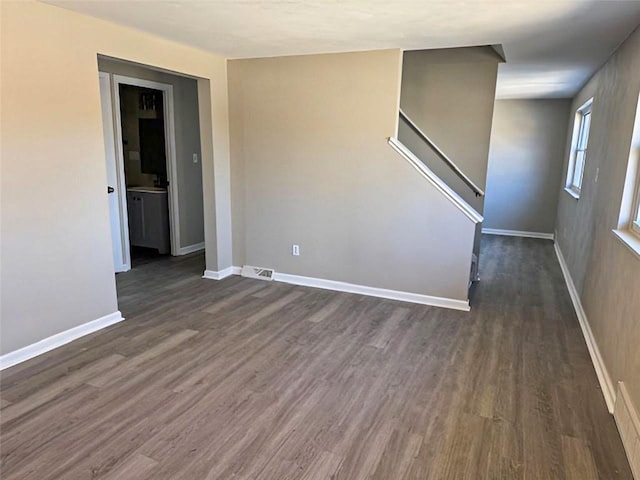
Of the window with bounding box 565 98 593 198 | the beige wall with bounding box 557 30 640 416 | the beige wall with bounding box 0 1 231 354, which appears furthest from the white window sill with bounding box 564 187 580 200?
the beige wall with bounding box 0 1 231 354

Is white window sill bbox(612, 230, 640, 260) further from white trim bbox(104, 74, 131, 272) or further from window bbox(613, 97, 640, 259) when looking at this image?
white trim bbox(104, 74, 131, 272)

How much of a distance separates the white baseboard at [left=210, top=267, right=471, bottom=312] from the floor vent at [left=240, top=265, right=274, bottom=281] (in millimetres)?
58

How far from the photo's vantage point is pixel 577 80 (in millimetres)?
5133

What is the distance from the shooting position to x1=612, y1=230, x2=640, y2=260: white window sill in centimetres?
231

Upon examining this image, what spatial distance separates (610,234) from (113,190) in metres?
4.55

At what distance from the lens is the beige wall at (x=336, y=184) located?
3.89m

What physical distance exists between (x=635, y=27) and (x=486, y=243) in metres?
4.22

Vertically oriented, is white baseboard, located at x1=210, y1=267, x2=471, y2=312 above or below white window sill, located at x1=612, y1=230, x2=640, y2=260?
below

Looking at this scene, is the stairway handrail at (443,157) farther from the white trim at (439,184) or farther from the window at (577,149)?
the window at (577,149)

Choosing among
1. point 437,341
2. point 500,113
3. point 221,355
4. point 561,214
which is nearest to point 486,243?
point 561,214

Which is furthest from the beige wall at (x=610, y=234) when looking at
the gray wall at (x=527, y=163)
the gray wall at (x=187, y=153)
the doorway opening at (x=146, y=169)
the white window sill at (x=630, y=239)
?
the doorway opening at (x=146, y=169)

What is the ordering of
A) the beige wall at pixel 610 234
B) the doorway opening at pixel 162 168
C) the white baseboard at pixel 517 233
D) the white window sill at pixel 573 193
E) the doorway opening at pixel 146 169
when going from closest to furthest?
the beige wall at pixel 610 234 < the white window sill at pixel 573 193 < the doorway opening at pixel 162 168 < the doorway opening at pixel 146 169 < the white baseboard at pixel 517 233

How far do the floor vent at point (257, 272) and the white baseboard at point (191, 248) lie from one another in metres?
1.24

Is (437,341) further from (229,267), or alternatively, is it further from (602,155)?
(229,267)
